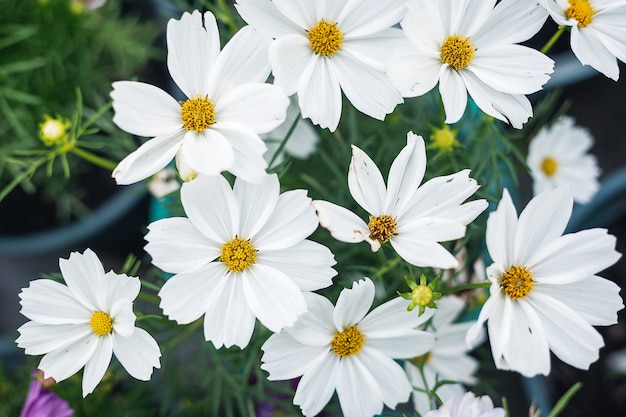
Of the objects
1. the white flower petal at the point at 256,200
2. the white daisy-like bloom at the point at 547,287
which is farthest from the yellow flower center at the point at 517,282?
the white flower petal at the point at 256,200

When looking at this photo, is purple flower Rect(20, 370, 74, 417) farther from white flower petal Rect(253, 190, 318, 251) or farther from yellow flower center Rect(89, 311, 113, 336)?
white flower petal Rect(253, 190, 318, 251)

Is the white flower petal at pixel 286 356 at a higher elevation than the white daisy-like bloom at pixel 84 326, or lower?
lower

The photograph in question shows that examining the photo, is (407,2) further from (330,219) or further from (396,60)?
(330,219)

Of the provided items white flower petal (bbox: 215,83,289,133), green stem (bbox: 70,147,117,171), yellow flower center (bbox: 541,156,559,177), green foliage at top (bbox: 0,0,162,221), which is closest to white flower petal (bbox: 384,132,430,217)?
white flower petal (bbox: 215,83,289,133)

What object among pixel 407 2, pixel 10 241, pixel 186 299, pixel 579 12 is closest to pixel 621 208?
pixel 579 12

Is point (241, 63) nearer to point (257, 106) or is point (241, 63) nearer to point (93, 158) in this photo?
point (257, 106)

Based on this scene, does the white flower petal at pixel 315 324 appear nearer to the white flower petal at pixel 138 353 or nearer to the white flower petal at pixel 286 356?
the white flower petal at pixel 286 356
